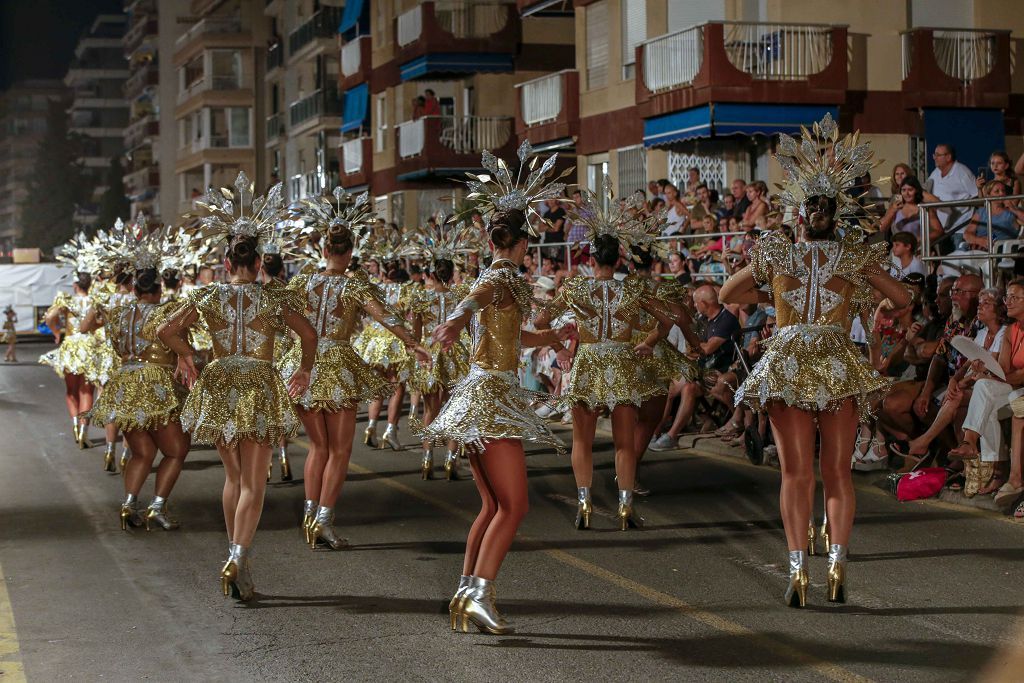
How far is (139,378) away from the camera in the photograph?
12.4 meters

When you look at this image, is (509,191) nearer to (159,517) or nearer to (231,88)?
(159,517)

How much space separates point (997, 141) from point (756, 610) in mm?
20378

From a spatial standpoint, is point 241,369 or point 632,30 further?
point 632,30

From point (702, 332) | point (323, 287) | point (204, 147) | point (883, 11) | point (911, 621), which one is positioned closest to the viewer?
point (911, 621)

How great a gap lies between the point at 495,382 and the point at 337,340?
132 inches

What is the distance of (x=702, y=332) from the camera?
16.9 metres

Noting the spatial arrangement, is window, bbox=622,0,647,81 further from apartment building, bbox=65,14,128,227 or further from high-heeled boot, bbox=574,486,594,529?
apartment building, bbox=65,14,128,227

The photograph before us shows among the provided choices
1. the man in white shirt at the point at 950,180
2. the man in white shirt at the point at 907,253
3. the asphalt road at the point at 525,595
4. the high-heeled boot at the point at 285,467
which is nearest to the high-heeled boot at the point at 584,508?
the asphalt road at the point at 525,595

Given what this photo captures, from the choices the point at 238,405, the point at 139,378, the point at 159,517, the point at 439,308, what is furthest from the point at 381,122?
the point at 238,405

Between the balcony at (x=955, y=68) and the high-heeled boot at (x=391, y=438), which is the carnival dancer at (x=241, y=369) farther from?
the balcony at (x=955, y=68)

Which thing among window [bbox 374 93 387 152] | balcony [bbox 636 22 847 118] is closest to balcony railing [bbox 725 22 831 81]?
balcony [bbox 636 22 847 118]

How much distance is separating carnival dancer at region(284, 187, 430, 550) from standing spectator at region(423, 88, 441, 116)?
29.5 metres

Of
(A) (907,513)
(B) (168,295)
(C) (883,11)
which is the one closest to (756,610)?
(A) (907,513)

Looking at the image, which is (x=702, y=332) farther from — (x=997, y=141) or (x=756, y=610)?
(x=997, y=141)
